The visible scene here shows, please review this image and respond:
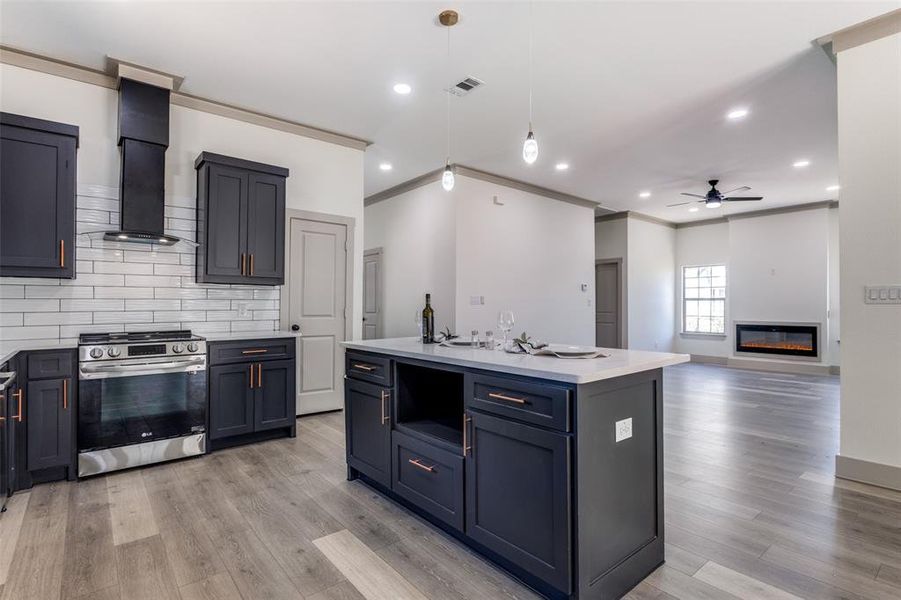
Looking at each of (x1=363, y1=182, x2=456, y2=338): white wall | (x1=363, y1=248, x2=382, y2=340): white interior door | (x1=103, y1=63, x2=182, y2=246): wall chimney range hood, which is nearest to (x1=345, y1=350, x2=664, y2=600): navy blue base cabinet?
(x1=103, y1=63, x2=182, y2=246): wall chimney range hood

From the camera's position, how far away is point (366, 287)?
7.59m

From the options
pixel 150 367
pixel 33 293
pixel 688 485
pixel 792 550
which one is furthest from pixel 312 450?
pixel 792 550

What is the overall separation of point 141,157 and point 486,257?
4066mm

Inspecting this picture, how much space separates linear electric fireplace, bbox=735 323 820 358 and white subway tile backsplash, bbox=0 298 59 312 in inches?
409

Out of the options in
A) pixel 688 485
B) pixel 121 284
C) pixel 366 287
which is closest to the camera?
pixel 688 485

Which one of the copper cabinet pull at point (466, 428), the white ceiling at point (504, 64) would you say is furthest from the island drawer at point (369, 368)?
the white ceiling at point (504, 64)

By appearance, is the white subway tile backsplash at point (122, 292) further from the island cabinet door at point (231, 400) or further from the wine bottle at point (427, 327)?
the wine bottle at point (427, 327)

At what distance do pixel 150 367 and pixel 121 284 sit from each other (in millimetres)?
909

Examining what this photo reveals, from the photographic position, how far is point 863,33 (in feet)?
9.96

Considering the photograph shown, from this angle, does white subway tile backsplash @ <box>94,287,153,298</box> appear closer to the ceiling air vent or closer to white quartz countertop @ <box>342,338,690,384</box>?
white quartz countertop @ <box>342,338,690,384</box>

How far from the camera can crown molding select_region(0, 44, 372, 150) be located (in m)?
3.36

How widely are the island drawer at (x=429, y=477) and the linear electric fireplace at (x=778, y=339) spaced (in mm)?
8697

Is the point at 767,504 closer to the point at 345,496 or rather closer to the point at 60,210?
the point at 345,496

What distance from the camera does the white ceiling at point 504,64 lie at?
2.92 meters
